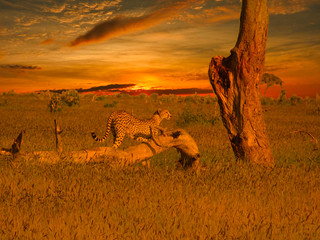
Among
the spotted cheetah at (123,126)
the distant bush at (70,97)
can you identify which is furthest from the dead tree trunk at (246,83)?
the distant bush at (70,97)

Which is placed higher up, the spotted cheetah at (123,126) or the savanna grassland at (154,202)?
the spotted cheetah at (123,126)

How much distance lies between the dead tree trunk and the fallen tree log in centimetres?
124

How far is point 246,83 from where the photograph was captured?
681 cm

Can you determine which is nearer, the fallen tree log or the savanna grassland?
the savanna grassland

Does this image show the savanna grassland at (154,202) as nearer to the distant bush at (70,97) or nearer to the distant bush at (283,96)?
the distant bush at (70,97)

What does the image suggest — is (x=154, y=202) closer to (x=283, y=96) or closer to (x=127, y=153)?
(x=127, y=153)

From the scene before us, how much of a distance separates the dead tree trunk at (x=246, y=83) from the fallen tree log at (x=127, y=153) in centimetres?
124

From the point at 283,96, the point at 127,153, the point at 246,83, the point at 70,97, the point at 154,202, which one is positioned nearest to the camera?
the point at 154,202

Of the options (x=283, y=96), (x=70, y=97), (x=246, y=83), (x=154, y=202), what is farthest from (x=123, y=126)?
(x=283, y=96)

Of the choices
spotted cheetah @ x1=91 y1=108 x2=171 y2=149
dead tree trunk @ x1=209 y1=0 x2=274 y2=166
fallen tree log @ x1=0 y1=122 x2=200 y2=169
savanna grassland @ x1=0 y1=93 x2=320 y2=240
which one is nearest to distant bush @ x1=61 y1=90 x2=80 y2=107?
spotted cheetah @ x1=91 y1=108 x2=171 y2=149

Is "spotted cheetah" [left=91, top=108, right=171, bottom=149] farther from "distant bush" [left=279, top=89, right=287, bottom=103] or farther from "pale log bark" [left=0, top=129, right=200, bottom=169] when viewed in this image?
"distant bush" [left=279, top=89, right=287, bottom=103]

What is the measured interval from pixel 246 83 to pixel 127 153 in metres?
2.78

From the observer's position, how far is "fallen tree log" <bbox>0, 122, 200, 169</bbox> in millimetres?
6055

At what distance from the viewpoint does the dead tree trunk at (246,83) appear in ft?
22.1
